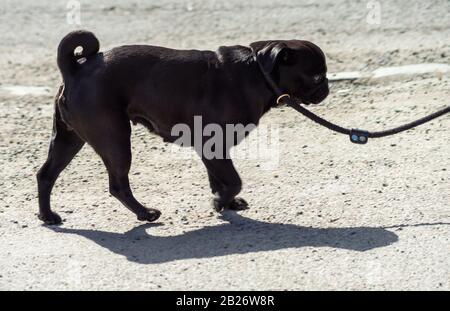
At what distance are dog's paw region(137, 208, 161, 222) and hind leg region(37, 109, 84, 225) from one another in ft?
2.25

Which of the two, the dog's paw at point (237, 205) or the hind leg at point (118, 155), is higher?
the hind leg at point (118, 155)

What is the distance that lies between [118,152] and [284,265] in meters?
1.53

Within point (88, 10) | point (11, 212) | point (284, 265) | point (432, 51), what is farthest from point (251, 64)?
point (88, 10)

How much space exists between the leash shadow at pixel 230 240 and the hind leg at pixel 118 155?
0.48 feet

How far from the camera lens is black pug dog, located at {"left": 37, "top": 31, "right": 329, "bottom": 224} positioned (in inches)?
267

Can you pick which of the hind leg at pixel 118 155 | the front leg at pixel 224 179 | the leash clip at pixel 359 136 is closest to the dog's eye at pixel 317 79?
the leash clip at pixel 359 136

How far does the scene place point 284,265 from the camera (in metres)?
6.22

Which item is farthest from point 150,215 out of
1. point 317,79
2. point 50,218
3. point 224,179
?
Answer: point 317,79

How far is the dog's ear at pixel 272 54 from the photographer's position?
22.6 feet

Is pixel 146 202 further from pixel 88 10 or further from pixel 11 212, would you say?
pixel 88 10

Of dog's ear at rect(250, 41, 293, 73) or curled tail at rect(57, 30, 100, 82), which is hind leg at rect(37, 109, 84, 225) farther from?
dog's ear at rect(250, 41, 293, 73)

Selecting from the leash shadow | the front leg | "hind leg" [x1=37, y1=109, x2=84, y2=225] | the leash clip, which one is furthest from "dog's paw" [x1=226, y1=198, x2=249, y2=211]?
"hind leg" [x1=37, y1=109, x2=84, y2=225]

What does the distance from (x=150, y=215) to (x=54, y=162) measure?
2.86ft

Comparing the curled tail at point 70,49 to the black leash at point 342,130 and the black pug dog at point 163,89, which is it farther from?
the black leash at point 342,130
